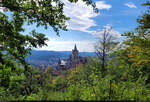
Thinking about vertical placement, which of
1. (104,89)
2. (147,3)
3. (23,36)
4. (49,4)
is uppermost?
(147,3)

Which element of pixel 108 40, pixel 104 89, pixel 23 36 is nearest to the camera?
pixel 104 89

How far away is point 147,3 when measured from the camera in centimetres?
802

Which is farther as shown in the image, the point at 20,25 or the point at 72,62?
the point at 72,62

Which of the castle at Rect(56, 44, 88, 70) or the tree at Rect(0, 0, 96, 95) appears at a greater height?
the tree at Rect(0, 0, 96, 95)

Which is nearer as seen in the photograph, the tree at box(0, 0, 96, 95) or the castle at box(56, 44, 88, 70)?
the tree at box(0, 0, 96, 95)

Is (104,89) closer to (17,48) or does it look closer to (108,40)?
(17,48)

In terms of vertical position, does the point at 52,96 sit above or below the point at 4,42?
below

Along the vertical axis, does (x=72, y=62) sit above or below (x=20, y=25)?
below

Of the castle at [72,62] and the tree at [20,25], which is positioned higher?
the tree at [20,25]

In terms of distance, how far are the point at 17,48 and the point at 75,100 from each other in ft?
15.7

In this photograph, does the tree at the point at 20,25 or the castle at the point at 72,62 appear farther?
the castle at the point at 72,62

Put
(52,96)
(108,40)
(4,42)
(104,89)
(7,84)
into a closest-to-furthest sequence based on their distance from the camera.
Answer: (52,96) → (104,89) → (7,84) → (4,42) → (108,40)

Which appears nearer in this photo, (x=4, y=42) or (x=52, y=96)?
(x=52, y=96)

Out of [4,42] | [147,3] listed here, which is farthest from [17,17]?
[147,3]
